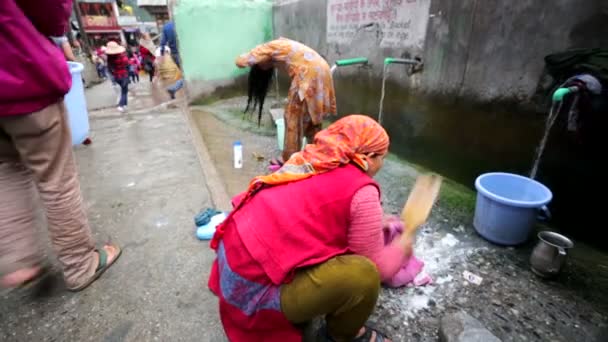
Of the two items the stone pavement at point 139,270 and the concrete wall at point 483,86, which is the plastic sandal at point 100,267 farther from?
the concrete wall at point 483,86

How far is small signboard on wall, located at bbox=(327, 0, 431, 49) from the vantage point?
351 centimetres

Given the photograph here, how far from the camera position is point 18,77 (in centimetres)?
143

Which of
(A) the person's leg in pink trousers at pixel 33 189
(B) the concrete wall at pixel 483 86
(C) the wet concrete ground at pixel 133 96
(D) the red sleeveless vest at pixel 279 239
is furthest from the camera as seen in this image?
(C) the wet concrete ground at pixel 133 96

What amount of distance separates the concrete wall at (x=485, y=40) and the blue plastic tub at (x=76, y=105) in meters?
3.43

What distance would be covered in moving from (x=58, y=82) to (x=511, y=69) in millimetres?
3132

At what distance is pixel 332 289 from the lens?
1253 millimetres

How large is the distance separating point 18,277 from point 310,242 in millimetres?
1597

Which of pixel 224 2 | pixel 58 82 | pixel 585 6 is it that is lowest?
pixel 58 82

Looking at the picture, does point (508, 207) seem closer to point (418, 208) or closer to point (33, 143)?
point (418, 208)

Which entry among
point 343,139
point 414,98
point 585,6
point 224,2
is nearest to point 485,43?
point 585,6

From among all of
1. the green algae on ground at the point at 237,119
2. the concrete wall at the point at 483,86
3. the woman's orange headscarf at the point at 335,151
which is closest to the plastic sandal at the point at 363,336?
the woman's orange headscarf at the point at 335,151

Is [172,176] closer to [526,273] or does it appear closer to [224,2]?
[526,273]

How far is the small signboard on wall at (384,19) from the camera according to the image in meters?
3.51

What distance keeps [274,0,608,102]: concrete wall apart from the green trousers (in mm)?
2241
